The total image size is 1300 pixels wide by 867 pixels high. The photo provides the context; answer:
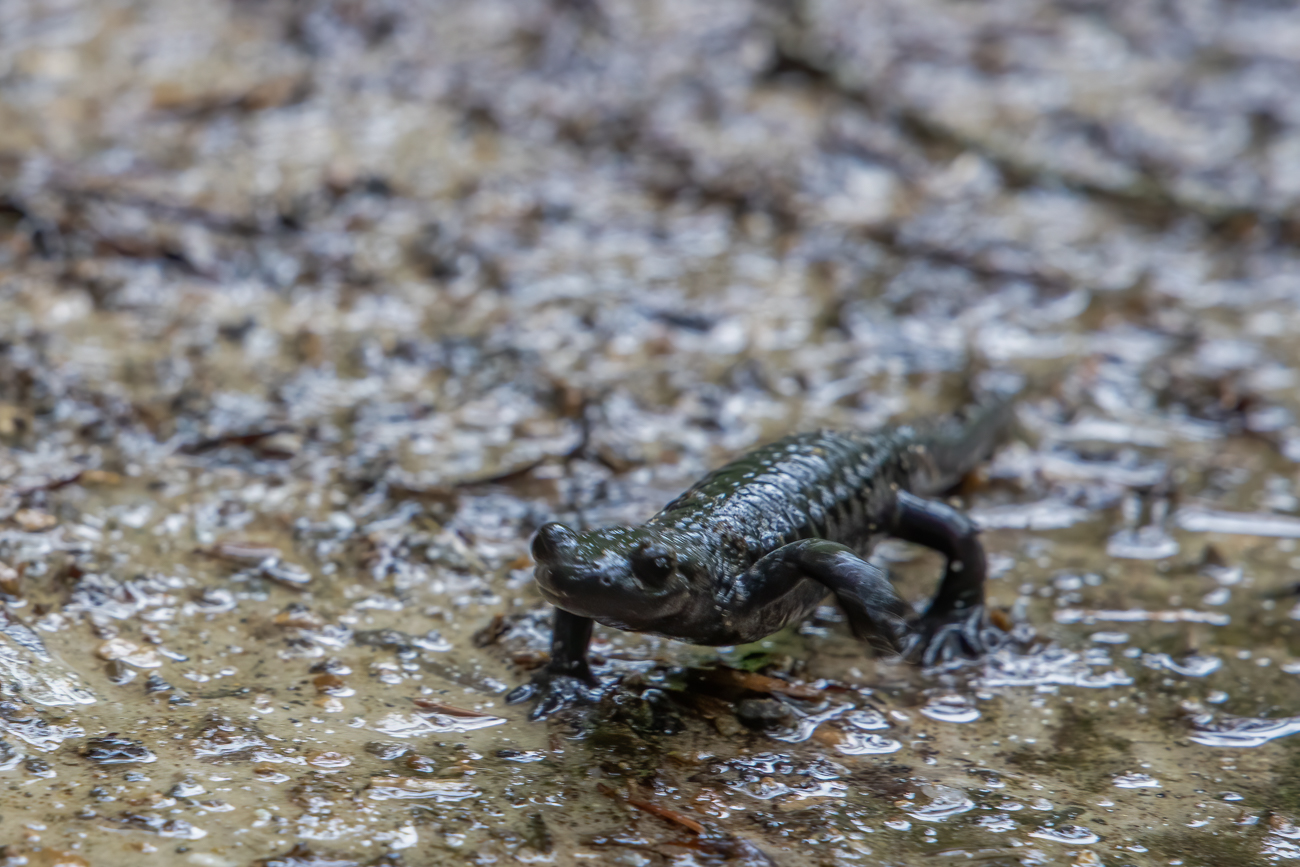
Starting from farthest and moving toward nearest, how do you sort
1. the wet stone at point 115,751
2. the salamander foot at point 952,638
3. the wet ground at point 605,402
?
the salamander foot at point 952,638, the wet ground at point 605,402, the wet stone at point 115,751

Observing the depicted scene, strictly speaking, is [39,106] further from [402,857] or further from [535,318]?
[402,857]

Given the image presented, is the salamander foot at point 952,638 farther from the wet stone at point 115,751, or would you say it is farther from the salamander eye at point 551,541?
the wet stone at point 115,751

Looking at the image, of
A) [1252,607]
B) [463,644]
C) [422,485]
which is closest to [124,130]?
[422,485]

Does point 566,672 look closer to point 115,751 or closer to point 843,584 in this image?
point 843,584

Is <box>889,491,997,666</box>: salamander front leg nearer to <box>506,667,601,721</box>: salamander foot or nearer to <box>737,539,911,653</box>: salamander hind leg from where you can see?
<box>737,539,911,653</box>: salamander hind leg

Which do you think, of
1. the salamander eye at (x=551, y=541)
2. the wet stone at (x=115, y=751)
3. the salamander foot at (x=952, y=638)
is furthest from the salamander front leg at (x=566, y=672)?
the salamander foot at (x=952, y=638)

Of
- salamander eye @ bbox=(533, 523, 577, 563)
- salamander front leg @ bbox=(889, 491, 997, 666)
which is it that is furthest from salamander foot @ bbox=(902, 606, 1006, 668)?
salamander eye @ bbox=(533, 523, 577, 563)

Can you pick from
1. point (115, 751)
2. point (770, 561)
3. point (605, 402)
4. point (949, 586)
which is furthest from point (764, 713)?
point (605, 402)
